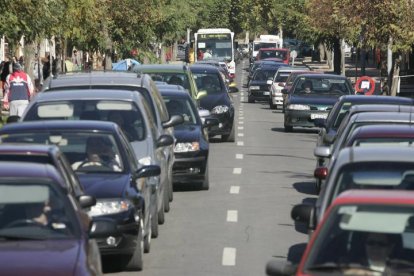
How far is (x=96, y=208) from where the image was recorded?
1212 centimetres

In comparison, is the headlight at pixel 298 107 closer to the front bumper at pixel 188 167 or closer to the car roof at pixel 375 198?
the front bumper at pixel 188 167

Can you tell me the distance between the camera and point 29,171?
9578mm

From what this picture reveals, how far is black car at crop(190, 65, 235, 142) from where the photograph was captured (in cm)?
2928

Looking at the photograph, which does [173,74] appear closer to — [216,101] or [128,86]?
[216,101]

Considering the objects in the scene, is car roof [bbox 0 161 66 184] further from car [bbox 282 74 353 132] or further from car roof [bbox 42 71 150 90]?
car [bbox 282 74 353 132]

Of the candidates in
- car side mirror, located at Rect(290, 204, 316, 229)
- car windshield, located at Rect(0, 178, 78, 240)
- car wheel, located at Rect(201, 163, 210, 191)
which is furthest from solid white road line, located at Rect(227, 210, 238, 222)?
car windshield, located at Rect(0, 178, 78, 240)

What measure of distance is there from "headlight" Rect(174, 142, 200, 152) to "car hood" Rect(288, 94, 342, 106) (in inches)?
530

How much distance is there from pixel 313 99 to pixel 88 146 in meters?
20.8

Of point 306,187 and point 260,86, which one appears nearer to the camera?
point 306,187

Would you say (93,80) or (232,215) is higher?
(93,80)

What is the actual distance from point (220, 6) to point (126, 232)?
115 m

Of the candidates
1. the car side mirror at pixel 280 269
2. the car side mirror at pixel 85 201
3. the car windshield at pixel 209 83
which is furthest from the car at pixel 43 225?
the car windshield at pixel 209 83

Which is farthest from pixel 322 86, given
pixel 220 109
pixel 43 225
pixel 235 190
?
pixel 43 225

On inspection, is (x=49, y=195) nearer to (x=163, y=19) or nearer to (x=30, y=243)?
(x=30, y=243)
